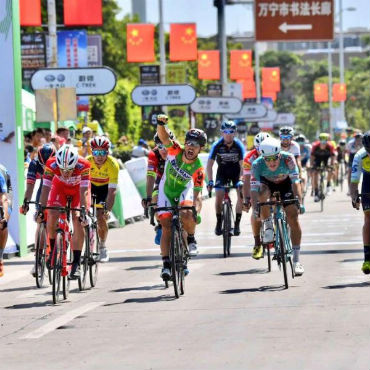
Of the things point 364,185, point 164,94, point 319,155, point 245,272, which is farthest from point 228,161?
point 164,94

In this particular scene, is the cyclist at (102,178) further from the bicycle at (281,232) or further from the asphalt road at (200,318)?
the bicycle at (281,232)

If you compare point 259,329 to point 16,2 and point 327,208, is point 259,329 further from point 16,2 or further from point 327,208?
point 327,208

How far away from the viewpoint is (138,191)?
29.9 meters

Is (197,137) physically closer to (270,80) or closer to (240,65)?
(240,65)

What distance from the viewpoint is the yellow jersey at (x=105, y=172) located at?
16781 millimetres

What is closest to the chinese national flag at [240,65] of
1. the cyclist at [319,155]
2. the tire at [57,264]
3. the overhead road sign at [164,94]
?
the overhead road sign at [164,94]

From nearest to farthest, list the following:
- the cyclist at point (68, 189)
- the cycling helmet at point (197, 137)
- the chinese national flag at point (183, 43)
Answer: the cyclist at point (68, 189), the cycling helmet at point (197, 137), the chinese national flag at point (183, 43)

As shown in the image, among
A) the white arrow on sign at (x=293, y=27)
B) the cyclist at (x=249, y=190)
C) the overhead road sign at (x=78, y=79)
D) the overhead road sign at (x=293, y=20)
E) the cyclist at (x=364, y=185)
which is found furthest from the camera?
the white arrow on sign at (x=293, y=27)

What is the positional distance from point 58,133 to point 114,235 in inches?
130

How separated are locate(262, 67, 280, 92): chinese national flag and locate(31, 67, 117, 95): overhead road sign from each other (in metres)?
61.7

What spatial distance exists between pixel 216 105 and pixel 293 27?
1003cm

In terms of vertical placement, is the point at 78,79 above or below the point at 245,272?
above

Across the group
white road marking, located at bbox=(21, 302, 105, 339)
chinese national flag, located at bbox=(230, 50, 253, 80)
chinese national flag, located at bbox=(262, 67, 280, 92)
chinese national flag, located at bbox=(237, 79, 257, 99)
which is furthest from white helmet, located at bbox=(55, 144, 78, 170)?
chinese national flag, located at bbox=(262, 67, 280, 92)

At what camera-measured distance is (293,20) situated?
35375 millimetres
